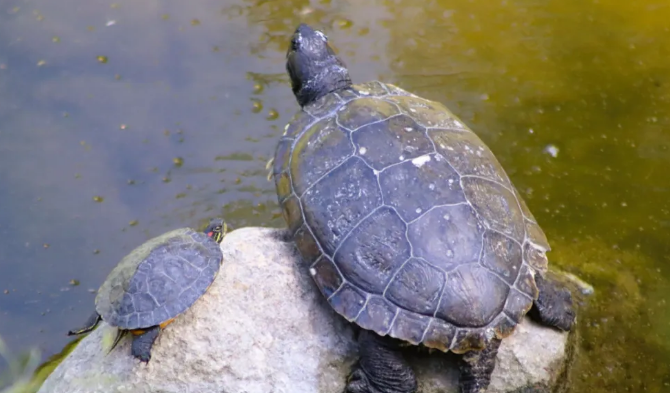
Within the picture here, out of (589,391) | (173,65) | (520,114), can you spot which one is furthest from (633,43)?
(173,65)

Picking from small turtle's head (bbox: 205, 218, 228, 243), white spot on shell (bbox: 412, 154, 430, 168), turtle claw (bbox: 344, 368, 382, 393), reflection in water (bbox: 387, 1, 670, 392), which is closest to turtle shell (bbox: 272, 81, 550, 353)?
white spot on shell (bbox: 412, 154, 430, 168)

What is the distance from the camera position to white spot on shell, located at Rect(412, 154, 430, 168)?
289 centimetres

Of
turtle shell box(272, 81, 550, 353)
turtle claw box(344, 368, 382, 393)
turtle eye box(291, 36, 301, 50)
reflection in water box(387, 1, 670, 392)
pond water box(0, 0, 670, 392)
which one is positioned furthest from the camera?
turtle eye box(291, 36, 301, 50)

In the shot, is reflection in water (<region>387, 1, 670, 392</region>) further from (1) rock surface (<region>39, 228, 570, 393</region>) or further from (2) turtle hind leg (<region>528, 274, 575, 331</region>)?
(1) rock surface (<region>39, 228, 570, 393</region>)

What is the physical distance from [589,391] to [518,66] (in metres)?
2.96

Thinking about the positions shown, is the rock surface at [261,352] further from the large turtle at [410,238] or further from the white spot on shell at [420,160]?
the white spot on shell at [420,160]

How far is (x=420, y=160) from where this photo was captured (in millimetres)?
2914

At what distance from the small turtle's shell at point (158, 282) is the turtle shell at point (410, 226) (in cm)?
53

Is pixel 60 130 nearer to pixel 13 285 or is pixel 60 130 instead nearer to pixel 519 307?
pixel 13 285

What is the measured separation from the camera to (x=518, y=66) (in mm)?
4980

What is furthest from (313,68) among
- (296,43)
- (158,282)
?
Result: (158,282)

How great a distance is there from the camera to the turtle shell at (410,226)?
8.41 feet

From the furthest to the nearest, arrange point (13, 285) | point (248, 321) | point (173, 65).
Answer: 1. point (173, 65)
2. point (13, 285)
3. point (248, 321)

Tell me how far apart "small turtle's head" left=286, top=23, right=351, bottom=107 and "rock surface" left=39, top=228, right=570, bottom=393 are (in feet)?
4.40
